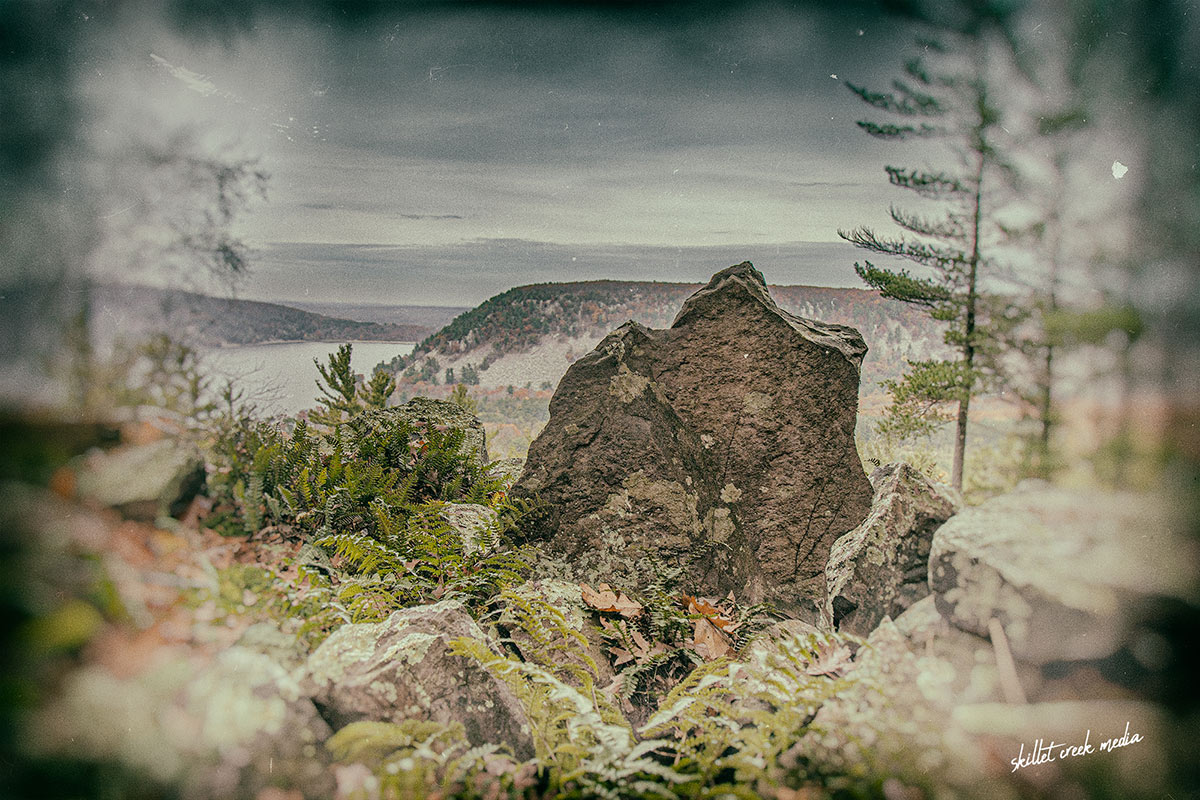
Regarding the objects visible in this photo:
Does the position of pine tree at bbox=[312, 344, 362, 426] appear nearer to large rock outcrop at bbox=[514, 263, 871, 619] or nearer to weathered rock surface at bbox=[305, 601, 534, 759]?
large rock outcrop at bbox=[514, 263, 871, 619]

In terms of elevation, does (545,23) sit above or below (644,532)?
above

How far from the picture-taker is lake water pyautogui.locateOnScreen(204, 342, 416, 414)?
275 centimetres

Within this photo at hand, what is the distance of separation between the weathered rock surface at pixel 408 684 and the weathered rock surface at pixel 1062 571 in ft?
5.11

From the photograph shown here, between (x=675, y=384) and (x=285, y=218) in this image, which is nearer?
(x=285, y=218)

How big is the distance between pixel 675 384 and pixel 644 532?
1003mm

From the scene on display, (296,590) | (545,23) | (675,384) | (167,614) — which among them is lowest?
(296,590)

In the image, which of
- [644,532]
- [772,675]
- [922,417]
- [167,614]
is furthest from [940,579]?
[922,417]

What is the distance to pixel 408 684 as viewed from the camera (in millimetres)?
2197

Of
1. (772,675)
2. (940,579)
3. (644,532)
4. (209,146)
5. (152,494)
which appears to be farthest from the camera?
(644,532)

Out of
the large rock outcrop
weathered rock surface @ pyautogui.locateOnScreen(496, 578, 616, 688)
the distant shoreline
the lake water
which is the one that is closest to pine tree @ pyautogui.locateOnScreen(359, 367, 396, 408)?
the distant shoreline

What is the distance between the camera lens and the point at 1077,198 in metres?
2.62

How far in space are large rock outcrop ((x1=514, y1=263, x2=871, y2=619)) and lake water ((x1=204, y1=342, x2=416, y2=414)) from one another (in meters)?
1.31

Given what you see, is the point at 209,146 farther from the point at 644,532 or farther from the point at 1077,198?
the point at 1077,198

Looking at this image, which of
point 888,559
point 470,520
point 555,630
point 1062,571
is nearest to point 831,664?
point 1062,571
